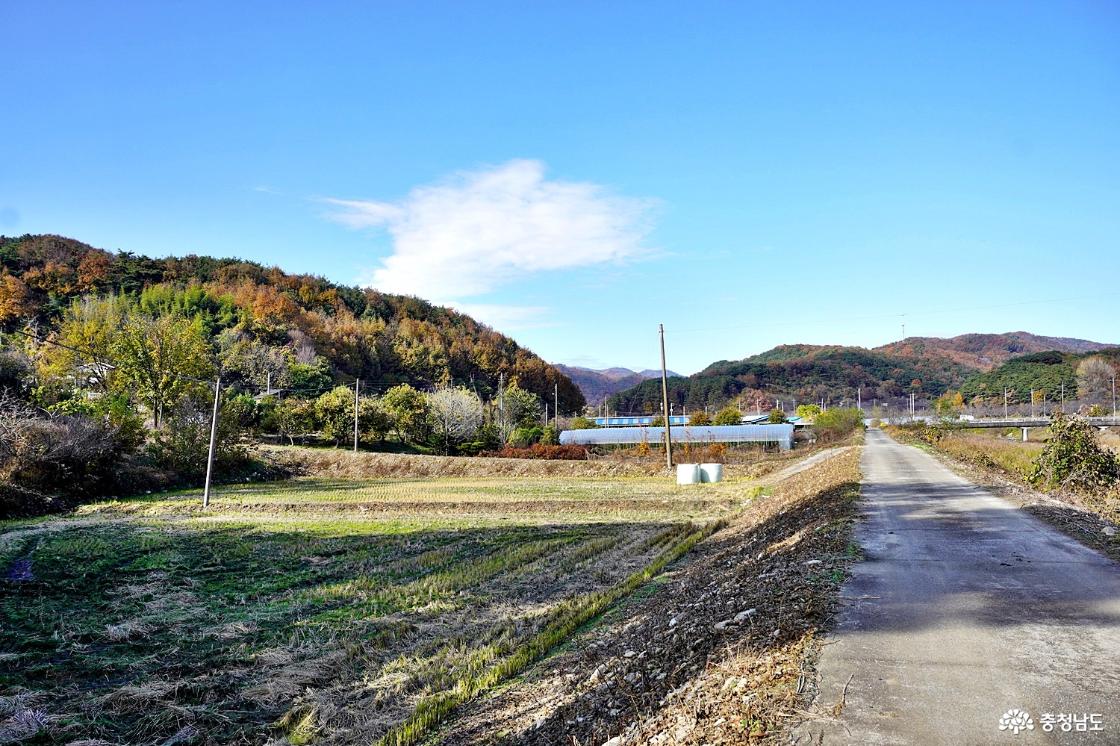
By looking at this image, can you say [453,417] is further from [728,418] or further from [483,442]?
[728,418]

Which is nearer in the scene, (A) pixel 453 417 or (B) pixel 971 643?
(B) pixel 971 643

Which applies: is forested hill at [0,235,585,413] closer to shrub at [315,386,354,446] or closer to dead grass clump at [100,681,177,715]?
shrub at [315,386,354,446]

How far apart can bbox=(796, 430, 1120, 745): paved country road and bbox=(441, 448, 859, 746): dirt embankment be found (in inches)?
13.5

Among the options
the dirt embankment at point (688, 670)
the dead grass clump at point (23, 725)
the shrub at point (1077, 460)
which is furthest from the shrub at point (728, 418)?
the dead grass clump at point (23, 725)

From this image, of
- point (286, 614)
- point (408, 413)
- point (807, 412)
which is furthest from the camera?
point (807, 412)

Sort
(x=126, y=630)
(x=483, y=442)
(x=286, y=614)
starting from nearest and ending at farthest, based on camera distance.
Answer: (x=126, y=630), (x=286, y=614), (x=483, y=442)

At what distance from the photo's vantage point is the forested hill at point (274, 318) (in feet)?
265

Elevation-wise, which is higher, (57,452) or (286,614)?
(57,452)

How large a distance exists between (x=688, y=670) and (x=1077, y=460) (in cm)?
1730

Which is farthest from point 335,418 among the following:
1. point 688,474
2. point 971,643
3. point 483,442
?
point 971,643

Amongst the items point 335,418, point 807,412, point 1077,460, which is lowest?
point 1077,460

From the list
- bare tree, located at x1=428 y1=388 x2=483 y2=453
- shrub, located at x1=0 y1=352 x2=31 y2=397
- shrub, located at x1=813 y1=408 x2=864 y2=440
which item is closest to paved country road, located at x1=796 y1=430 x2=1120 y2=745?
shrub, located at x1=0 y1=352 x2=31 y2=397

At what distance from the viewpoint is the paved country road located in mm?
4566

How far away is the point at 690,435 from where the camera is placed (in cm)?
6288
